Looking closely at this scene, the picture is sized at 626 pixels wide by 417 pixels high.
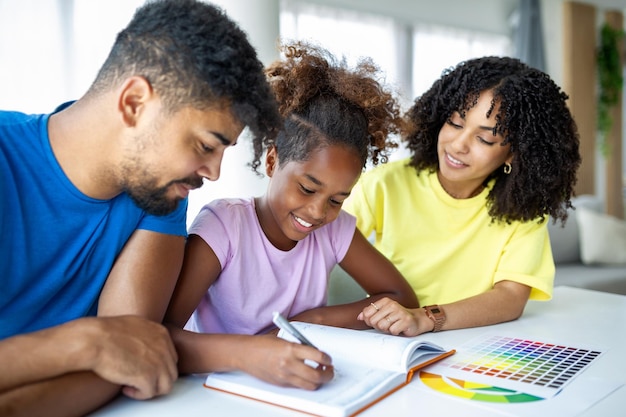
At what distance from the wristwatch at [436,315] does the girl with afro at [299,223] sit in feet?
0.39

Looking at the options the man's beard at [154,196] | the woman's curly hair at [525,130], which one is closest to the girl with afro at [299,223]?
the man's beard at [154,196]

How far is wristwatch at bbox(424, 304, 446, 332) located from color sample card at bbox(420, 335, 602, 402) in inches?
4.0

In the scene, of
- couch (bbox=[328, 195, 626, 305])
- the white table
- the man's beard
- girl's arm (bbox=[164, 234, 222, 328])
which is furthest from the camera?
couch (bbox=[328, 195, 626, 305])

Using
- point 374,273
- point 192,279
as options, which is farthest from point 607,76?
point 192,279

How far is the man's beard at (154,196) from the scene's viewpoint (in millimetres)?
1066

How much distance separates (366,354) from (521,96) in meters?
0.94

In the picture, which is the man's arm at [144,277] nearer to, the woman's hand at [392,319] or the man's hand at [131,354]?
the man's hand at [131,354]

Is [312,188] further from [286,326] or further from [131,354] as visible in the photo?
[131,354]

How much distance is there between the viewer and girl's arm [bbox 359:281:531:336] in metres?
1.37

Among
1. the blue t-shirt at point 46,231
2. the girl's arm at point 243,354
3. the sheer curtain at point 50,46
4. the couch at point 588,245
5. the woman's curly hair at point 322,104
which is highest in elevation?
the sheer curtain at point 50,46

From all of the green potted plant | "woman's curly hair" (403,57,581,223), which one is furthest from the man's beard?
the green potted plant

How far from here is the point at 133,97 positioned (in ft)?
3.36

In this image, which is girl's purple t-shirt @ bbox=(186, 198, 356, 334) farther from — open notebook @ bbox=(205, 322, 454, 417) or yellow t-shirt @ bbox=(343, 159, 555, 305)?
yellow t-shirt @ bbox=(343, 159, 555, 305)

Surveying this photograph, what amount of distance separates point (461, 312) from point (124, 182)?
2.78 feet
